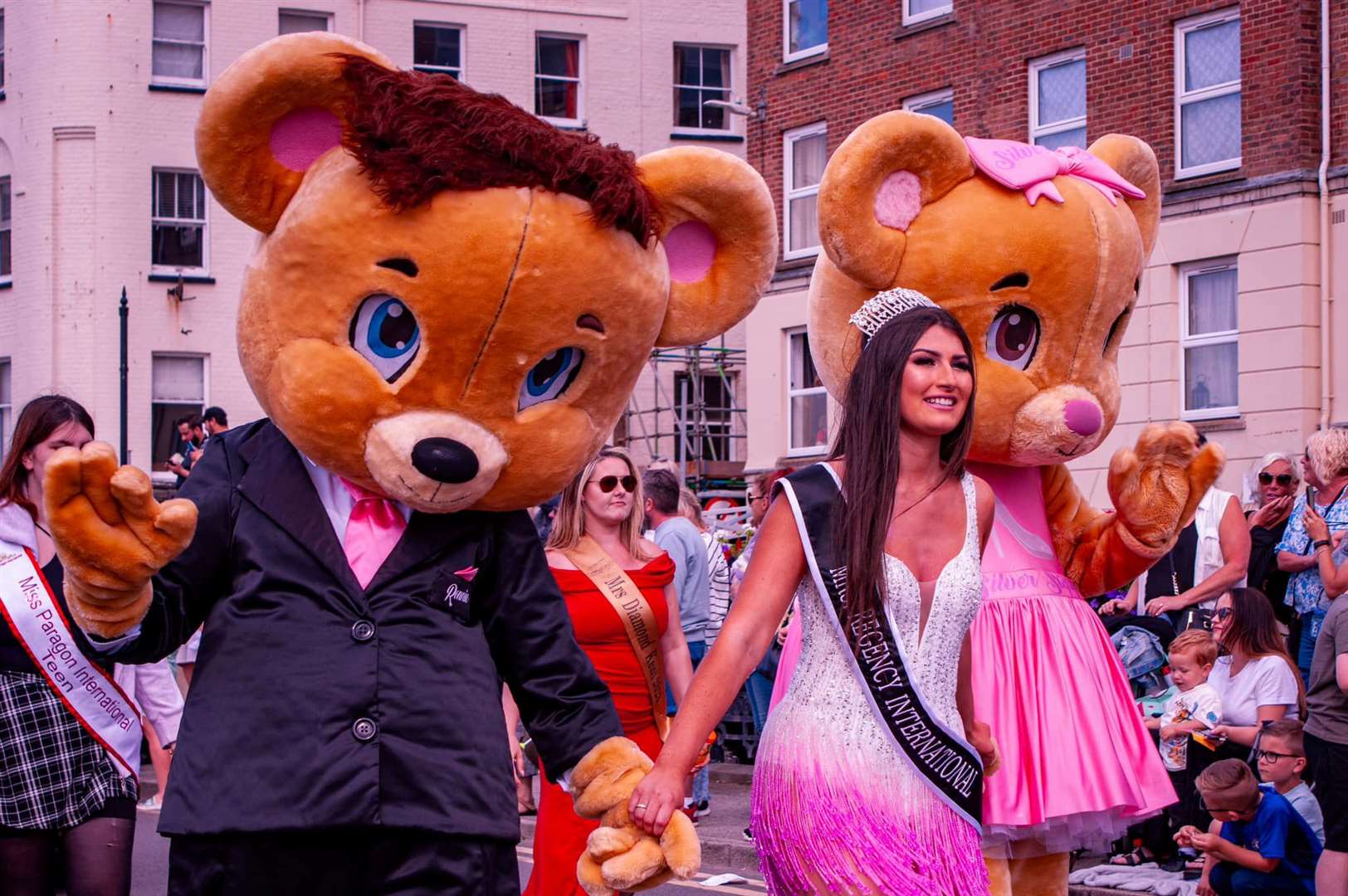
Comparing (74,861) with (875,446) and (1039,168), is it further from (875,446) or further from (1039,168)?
(1039,168)

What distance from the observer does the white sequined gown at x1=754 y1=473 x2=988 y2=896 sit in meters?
4.40

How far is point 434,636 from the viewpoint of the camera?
437cm

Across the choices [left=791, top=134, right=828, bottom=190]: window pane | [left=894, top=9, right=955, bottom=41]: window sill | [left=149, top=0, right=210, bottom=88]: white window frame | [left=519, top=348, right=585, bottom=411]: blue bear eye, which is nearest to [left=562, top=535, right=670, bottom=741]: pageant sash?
[left=519, top=348, right=585, bottom=411]: blue bear eye

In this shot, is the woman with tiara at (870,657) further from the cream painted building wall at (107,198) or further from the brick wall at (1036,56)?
the cream painted building wall at (107,198)

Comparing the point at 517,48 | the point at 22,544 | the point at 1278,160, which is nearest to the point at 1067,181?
the point at 22,544

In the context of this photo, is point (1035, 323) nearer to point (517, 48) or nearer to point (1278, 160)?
point (1278, 160)

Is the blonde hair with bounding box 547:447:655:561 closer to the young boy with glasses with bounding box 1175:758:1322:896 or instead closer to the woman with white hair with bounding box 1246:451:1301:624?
the young boy with glasses with bounding box 1175:758:1322:896

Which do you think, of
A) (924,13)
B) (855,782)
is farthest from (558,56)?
(855,782)

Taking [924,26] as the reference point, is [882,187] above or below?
below

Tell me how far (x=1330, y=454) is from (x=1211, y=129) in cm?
1053

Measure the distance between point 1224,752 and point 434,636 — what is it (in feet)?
18.1

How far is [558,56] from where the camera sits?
30766 millimetres

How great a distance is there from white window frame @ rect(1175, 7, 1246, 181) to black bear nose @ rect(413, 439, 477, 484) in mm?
15826

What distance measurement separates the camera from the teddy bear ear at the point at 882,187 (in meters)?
5.88
